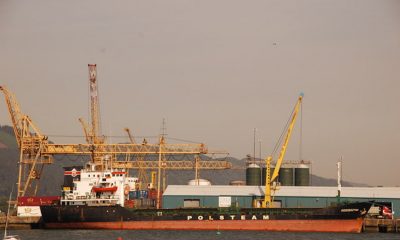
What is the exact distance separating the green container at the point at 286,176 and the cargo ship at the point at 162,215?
79.8 feet

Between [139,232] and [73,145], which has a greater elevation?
[73,145]

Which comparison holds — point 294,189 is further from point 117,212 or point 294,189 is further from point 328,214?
point 117,212

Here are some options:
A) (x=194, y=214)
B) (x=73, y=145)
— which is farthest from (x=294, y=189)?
(x=73, y=145)

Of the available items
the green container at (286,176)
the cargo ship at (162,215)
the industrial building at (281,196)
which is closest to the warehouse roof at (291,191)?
the industrial building at (281,196)

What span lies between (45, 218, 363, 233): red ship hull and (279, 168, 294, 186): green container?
25646mm

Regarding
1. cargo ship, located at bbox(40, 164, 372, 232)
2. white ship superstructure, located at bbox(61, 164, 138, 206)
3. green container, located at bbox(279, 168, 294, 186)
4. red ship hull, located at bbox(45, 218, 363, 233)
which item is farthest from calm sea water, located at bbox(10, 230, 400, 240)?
green container, located at bbox(279, 168, 294, 186)

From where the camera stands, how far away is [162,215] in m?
97.2

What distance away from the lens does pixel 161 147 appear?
12694cm

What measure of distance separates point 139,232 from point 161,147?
115 ft

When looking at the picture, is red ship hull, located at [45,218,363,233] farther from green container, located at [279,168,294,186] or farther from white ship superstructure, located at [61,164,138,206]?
green container, located at [279,168,294,186]

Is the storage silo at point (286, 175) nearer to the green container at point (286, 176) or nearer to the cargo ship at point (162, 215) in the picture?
the green container at point (286, 176)

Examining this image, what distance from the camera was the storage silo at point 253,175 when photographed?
12066 cm

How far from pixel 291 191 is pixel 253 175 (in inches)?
562

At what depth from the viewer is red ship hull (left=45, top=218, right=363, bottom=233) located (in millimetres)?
93438
